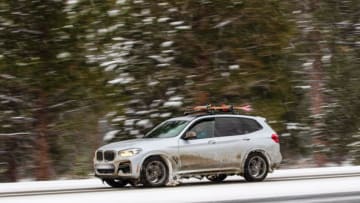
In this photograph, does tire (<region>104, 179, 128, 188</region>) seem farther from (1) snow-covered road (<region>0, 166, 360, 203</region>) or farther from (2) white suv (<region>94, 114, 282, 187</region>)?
(1) snow-covered road (<region>0, 166, 360, 203</region>)

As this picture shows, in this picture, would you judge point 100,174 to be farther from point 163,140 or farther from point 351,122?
point 351,122

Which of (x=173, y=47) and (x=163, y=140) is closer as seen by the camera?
(x=163, y=140)

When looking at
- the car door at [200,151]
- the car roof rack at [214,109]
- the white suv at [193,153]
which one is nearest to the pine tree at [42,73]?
the car roof rack at [214,109]

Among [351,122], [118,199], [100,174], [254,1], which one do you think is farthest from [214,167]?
[351,122]

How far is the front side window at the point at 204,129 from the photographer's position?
1547 cm

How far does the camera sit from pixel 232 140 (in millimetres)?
15812

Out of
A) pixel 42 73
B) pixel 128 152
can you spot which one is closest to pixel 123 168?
pixel 128 152

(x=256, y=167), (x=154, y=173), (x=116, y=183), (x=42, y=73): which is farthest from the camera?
(x=42, y=73)

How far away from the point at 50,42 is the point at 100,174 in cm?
727

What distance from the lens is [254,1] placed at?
2283 cm

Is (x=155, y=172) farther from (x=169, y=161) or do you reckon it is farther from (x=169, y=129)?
(x=169, y=129)

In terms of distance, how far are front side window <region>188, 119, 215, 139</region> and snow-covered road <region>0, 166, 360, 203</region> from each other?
145 centimetres

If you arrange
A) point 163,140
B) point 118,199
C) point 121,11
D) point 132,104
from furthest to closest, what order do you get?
1. point 132,104
2. point 121,11
3. point 163,140
4. point 118,199

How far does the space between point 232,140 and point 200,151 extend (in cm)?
96
